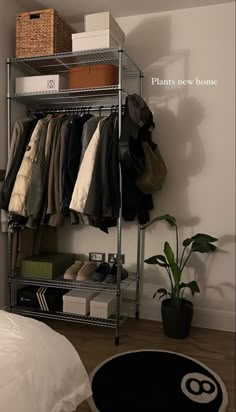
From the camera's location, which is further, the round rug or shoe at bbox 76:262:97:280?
shoe at bbox 76:262:97:280

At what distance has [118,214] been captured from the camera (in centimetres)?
214

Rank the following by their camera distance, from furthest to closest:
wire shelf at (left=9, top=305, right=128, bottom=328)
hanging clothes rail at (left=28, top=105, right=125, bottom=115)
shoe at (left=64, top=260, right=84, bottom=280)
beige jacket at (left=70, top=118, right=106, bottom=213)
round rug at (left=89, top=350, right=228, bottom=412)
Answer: hanging clothes rail at (left=28, top=105, right=125, bottom=115), shoe at (left=64, top=260, right=84, bottom=280), wire shelf at (left=9, top=305, right=128, bottom=328), beige jacket at (left=70, top=118, right=106, bottom=213), round rug at (left=89, top=350, right=228, bottom=412)

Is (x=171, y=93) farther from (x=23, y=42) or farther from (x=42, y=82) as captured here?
(x=23, y=42)

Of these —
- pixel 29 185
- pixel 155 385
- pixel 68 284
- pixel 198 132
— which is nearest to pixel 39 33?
pixel 29 185

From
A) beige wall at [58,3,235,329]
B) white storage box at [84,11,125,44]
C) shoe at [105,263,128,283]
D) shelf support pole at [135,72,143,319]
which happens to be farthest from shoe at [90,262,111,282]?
white storage box at [84,11,125,44]

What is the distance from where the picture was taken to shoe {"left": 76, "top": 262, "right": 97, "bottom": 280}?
236cm

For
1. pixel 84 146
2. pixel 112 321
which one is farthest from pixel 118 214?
pixel 112 321

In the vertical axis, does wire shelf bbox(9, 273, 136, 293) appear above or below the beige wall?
below

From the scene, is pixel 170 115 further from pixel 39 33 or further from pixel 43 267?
pixel 43 267

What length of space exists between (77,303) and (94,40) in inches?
70.3

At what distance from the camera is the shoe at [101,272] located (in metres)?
2.33

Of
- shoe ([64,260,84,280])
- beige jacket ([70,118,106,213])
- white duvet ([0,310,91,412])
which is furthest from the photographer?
shoe ([64,260,84,280])

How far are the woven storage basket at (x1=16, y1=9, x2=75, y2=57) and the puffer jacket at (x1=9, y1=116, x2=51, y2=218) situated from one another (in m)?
0.62

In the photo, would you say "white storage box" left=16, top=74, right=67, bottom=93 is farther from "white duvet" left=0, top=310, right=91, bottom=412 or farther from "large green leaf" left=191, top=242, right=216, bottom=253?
"white duvet" left=0, top=310, right=91, bottom=412
